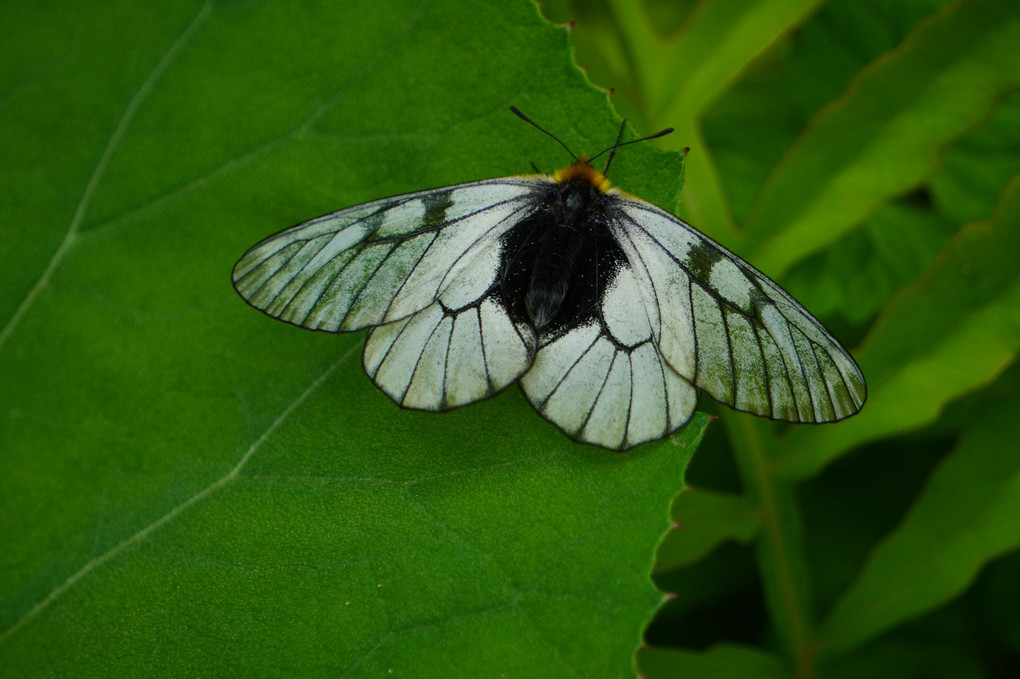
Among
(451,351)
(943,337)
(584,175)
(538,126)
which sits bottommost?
(943,337)

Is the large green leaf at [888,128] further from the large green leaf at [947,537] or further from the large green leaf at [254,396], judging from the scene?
the large green leaf at [947,537]

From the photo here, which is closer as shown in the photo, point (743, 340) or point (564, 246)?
point (743, 340)

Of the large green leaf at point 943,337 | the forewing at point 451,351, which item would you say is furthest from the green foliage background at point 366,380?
the forewing at point 451,351

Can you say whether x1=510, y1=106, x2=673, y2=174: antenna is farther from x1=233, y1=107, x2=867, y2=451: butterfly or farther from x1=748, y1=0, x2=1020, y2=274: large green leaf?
x1=748, y1=0, x2=1020, y2=274: large green leaf

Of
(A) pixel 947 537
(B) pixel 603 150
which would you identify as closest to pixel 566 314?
(B) pixel 603 150

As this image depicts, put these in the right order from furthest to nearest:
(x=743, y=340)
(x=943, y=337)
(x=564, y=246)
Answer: (x=943, y=337) → (x=564, y=246) → (x=743, y=340)

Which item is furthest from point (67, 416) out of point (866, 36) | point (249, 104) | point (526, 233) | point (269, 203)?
point (866, 36)

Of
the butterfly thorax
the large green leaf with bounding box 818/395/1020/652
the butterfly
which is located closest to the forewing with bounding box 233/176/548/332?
the butterfly

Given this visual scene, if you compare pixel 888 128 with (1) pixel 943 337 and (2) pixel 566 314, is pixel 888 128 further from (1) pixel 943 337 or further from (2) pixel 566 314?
(2) pixel 566 314

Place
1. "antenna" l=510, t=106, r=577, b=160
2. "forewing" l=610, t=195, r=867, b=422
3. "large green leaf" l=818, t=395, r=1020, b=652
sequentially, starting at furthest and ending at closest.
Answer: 1. "large green leaf" l=818, t=395, r=1020, b=652
2. "antenna" l=510, t=106, r=577, b=160
3. "forewing" l=610, t=195, r=867, b=422
